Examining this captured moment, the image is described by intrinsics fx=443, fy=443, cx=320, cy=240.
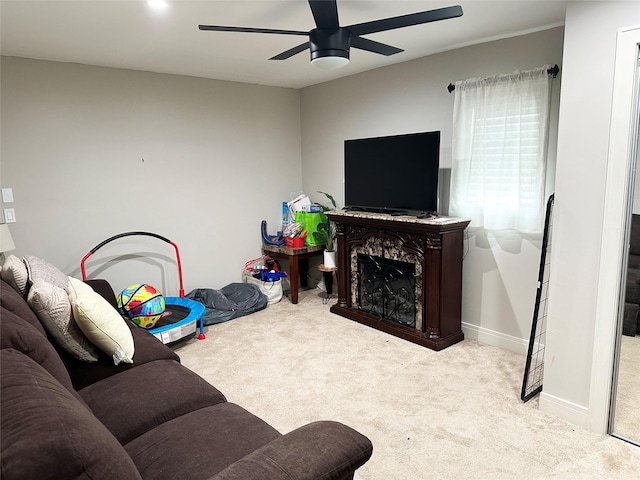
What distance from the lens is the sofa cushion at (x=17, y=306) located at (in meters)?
1.76

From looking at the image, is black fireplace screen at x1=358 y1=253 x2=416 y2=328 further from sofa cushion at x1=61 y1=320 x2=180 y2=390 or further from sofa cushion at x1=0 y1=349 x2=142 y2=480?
sofa cushion at x1=0 y1=349 x2=142 y2=480

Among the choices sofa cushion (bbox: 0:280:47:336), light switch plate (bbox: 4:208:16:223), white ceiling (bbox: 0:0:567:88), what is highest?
white ceiling (bbox: 0:0:567:88)

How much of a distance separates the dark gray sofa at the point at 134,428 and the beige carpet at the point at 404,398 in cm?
84

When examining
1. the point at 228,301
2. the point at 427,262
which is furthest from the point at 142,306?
the point at 427,262

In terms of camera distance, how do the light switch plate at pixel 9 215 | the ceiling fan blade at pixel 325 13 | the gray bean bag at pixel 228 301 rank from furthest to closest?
the gray bean bag at pixel 228 301 → the light switch plate at pixel 9 215 → the ceiling fan blade at pixel 325 13

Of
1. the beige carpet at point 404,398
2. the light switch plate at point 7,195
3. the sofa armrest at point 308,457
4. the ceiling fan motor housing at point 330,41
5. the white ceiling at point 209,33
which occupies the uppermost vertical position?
the white ceiling at point 209,33

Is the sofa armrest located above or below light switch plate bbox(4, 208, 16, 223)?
below

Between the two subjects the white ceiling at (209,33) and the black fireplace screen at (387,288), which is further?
the black fireplace screen at (387,288)

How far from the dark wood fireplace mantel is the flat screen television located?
17cm

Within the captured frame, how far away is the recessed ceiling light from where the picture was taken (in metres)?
2.42

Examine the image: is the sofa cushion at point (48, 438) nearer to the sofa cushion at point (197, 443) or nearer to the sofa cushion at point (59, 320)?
the sofa cushion at point (197, 443)

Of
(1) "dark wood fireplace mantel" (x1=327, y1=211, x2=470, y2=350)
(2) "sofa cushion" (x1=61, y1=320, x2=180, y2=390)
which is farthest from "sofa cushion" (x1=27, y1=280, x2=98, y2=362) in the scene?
(1) "dark wood fireplace mantel" (x1=327, y1=211, x2=470, y2=350)

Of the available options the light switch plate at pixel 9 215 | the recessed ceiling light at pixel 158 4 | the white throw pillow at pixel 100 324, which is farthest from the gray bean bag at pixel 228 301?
the recessed ceiling light at pixel 158 4

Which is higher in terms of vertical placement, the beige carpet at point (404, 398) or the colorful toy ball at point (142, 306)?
the colorful toy ball at point (142, 306)
